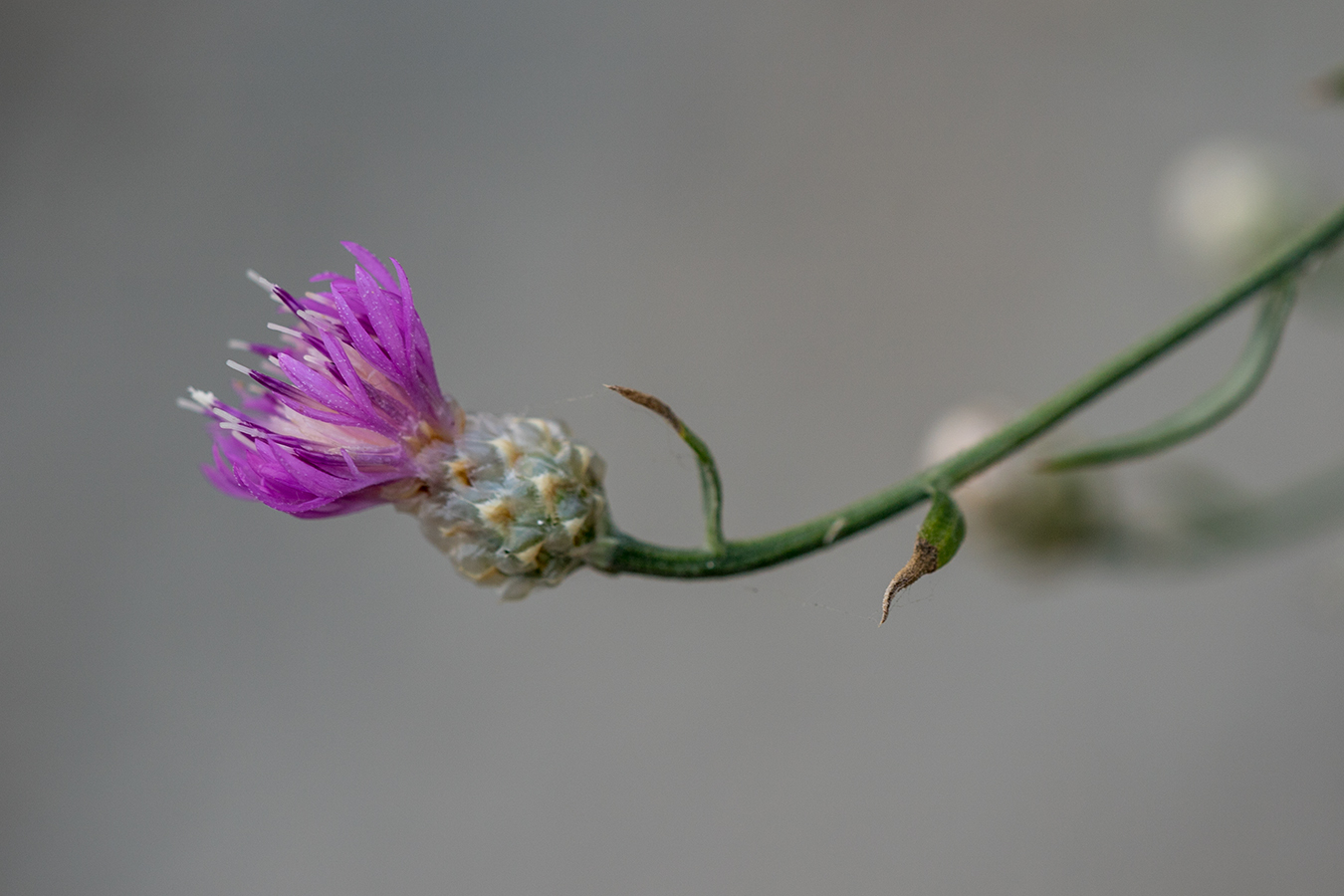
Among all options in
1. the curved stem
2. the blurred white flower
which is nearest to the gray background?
the blurred white flower

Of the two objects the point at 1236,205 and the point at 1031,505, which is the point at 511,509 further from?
the point at 1236,205

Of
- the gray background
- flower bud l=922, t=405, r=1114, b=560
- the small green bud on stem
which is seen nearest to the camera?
the small green bud on stem

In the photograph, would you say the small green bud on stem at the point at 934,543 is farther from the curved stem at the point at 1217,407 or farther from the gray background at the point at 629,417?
the gray background at the point at 629,417

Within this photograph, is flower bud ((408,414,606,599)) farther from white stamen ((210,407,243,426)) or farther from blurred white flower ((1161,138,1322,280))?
blurred white flower ((1161,138,1322,280))

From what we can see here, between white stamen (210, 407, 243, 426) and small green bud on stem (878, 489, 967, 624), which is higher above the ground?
white stamen (210, 407, 243, 426)

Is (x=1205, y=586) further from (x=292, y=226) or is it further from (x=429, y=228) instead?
(x=292, y=226)

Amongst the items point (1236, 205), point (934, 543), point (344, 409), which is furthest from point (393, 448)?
point (1236, 205)

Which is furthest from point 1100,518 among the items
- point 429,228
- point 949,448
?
point 429,228
